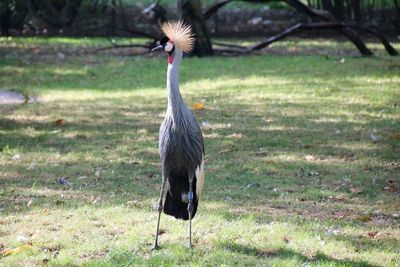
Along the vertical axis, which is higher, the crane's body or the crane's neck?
the crane's neck

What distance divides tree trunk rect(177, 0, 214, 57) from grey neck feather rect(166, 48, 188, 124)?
40.2 ft

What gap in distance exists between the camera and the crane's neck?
6.46 meters

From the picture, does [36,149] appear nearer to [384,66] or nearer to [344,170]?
[344,170]

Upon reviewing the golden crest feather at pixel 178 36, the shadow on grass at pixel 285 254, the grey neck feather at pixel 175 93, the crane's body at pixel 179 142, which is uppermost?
the golden crest feather at pixel 178 36

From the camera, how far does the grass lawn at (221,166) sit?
6.78 meters

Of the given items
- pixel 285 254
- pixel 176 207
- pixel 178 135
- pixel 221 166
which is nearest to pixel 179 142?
pixel 178 135

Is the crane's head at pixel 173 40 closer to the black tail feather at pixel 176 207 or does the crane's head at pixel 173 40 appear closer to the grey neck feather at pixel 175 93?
the grey neck feather at pixel 175 93

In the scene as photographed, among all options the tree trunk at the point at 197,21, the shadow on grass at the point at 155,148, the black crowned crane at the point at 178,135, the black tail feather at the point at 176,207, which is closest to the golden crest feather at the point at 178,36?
the black crowned crane at the point at 178,135

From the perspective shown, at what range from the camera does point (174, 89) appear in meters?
6.48

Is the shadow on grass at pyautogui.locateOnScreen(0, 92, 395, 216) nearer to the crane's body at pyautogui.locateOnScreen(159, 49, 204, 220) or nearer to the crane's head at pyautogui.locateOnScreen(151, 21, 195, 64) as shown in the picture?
the crane's body at pyautogui.locateOnScreen(159, 49, 204, 220)

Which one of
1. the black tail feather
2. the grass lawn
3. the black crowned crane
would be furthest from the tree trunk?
the black crowned crane

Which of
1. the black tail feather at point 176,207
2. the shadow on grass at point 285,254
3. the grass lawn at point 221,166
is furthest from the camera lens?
the black tail feather at point 176,207

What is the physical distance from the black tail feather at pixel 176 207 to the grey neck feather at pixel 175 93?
2.68 feet

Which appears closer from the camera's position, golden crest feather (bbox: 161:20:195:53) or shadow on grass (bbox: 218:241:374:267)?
shadow on grass (bbox: 218:241:374:267)
